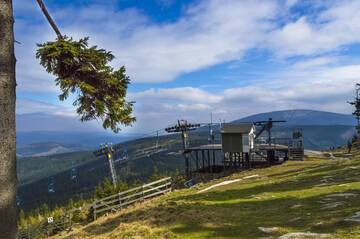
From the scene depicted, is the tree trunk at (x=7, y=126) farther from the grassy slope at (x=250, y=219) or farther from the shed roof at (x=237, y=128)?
the shed roof at (x=237, y=128)

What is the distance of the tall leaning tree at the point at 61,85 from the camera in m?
5.90

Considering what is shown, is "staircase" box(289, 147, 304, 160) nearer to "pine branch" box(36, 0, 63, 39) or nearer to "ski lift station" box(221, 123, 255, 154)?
"ski lift station" box(221, 123, 255, 154)

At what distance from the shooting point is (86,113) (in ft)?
31.0

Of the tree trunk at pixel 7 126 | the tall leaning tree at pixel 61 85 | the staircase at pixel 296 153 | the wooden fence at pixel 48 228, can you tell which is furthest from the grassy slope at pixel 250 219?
the staircase at pixel 296 153

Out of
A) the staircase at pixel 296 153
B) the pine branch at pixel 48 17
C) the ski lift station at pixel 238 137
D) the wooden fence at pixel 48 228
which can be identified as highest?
the pine branch at pixel 48 17

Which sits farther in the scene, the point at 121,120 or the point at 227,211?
the point at 227,211

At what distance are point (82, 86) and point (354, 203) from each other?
1066 cm

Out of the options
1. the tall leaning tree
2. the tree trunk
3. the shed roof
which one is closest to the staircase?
the shed roof

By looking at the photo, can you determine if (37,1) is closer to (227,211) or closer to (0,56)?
(0,56)

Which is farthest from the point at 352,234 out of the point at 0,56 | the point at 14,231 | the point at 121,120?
the point at 0,56

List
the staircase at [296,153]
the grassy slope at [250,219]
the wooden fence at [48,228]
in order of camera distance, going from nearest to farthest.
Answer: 1. the grassy slope at [250,219]
2. the wooden fence at [48,228]
3. the staircase at [296,153]

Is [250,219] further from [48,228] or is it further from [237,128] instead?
[237,128]

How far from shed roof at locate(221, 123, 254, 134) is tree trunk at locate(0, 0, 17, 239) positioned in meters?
49.3

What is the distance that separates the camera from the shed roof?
54.3 metres
